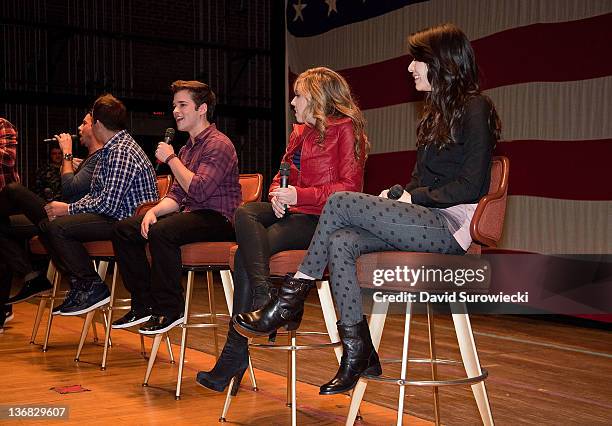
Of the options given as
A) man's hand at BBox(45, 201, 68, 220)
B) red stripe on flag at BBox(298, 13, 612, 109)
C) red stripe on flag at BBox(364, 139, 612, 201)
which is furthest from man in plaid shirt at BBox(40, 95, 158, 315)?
red stripe on flag at BBox(364, 139, 612, 201)

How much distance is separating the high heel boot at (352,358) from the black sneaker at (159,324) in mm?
1210

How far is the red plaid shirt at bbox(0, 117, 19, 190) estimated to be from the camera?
15.6 ft

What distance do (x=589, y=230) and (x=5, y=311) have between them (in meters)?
3.73

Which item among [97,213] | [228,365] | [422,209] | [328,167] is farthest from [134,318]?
[422,209]

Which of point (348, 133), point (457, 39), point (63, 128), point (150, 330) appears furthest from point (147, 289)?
point (63, 128)

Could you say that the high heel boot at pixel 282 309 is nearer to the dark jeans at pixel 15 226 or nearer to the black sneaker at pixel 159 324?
the black sneaker at pixel 159 324

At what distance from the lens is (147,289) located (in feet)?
11.8

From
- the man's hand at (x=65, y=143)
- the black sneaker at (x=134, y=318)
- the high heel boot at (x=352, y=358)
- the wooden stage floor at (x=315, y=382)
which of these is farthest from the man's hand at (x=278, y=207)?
the man's hand at (x=65, y=143)

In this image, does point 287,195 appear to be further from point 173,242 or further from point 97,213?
point 97,213

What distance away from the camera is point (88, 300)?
12.6 feet

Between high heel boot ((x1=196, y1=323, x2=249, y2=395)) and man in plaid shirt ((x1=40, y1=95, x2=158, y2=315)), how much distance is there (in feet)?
4.01

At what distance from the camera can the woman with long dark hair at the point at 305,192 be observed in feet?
8.93

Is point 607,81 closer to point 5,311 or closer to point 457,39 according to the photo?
point 457,39

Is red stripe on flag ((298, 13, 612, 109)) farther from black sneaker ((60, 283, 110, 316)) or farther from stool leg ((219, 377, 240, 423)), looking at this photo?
stool leg ((219, 377, 240, 423))
